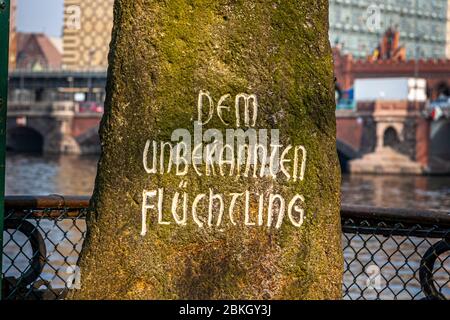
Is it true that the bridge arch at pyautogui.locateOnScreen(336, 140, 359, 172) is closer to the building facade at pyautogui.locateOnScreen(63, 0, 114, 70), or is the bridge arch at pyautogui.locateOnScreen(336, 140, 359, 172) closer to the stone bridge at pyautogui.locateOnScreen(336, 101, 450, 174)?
the stone bridge at pyautogui.locateOnScreen(336, 101, 450, 174)

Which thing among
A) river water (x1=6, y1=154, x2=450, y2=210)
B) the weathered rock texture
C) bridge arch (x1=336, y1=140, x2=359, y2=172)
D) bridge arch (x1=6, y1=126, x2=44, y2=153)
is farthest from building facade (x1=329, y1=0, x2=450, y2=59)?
the weathered rock texture

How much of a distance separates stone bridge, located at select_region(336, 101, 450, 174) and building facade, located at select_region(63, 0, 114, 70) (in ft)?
113

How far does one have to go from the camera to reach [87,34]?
100 metres

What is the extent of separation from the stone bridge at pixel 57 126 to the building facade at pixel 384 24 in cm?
2241

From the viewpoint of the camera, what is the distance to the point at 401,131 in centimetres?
6619

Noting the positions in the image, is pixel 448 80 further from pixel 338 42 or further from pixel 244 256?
pixel 244 256

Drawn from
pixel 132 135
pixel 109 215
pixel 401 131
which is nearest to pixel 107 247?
pixel 109 215

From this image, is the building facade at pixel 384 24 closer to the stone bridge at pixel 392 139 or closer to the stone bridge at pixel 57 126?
the stone bridge at pixel 392 139

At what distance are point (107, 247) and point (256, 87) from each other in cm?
68

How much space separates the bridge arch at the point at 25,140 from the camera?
86.8 m

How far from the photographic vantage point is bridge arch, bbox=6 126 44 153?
8675 cm

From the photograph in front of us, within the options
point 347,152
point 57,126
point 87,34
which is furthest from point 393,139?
point 87,34

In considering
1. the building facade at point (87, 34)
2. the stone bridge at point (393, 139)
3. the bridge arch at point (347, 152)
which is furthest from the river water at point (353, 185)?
the building facade at point (87, 34)

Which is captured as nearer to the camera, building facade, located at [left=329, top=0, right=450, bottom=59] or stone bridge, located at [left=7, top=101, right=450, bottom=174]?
stone bridge, located at [left=7, top=101, right=450, bottom=174]
